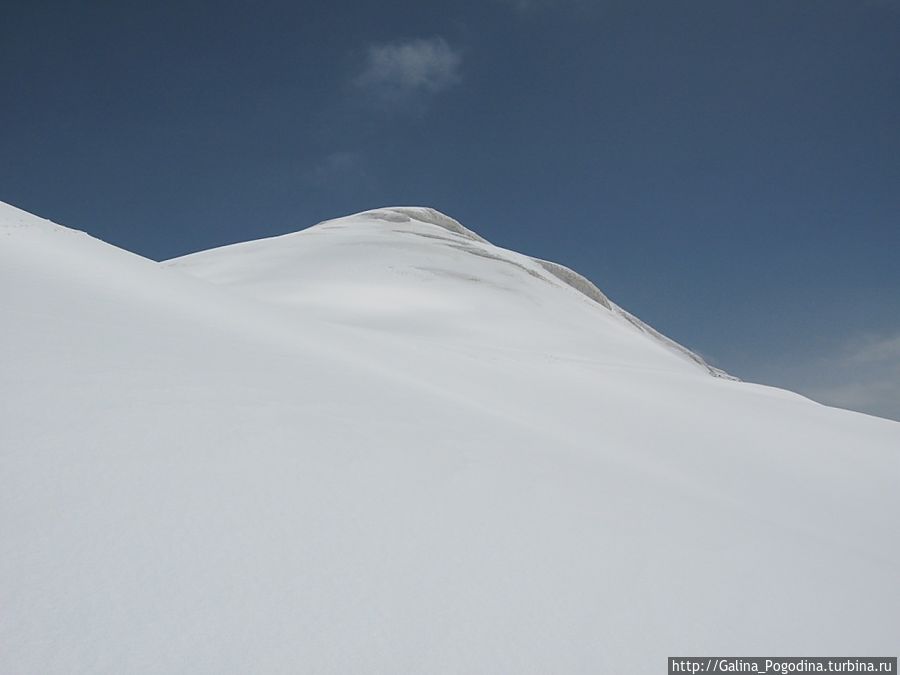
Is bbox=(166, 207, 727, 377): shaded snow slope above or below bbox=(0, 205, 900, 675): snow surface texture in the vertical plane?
above

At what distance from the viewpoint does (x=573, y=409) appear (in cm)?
727

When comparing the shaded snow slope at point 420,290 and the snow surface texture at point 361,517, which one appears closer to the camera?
the snow surface texture at point 361,517

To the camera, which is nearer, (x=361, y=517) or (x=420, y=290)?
(x=361, y=517)

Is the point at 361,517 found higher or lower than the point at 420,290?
lower

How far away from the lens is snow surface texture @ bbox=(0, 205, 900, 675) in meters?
2.20

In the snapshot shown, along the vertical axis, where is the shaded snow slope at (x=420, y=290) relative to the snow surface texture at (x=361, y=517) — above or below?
above

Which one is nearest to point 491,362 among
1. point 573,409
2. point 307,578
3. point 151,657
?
point 573,409

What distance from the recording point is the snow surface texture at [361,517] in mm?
2199

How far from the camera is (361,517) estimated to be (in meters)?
3.02

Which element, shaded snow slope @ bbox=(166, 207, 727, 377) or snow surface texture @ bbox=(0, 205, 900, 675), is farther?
shaded snow slope @ bbox=(166, 207, 727, 377)

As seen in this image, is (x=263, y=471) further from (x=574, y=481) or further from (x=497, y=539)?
(x=574, y=481)

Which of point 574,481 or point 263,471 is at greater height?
point 574,481

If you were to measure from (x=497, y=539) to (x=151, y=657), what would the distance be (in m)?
1.66

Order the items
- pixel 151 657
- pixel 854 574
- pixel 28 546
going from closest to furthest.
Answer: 1. pixel 151 657
2. pixel 28 546
3. pixel 854 574
